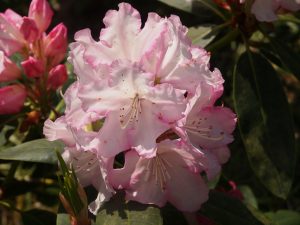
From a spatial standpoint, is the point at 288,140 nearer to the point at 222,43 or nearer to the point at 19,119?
the point at 222,43

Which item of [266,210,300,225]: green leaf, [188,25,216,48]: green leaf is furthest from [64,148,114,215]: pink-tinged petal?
[266,210,300,225]: green leaf

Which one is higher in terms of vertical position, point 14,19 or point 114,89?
point 114,89

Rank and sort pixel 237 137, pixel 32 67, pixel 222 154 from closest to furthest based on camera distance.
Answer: pixel 222 154 → pixel 32 67 → pixel 237 137

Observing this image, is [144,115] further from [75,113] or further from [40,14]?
[40,14]

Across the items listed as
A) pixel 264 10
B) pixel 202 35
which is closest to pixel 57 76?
pixel 202 35

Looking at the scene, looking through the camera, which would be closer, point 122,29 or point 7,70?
point 122,29

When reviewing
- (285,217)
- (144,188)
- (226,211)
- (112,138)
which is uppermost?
(112,138)

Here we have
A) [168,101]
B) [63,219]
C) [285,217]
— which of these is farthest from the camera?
[285,217]
